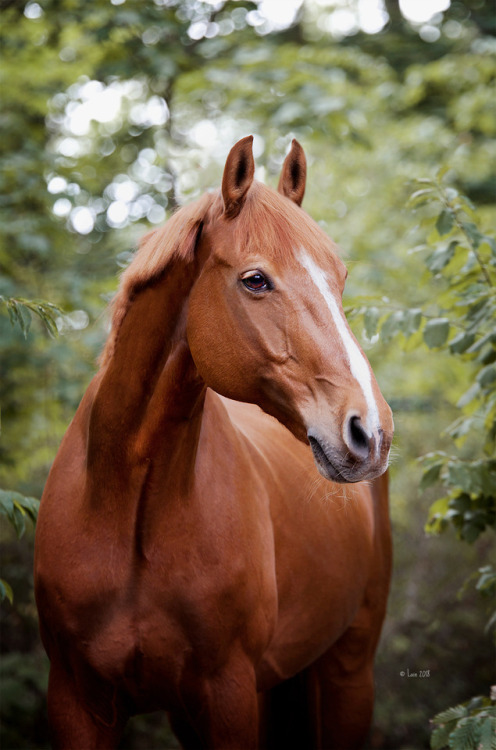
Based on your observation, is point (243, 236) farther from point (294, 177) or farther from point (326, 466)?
point (326, 466)

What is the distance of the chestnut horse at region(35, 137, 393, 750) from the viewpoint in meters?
1.80

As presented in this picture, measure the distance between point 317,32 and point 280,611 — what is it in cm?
928

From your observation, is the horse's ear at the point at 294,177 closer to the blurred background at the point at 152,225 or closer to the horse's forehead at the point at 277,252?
the horse's forehead at the point at 277,252

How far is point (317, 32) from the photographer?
9.85m

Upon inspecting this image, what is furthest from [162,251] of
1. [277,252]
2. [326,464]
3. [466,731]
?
[466,731]

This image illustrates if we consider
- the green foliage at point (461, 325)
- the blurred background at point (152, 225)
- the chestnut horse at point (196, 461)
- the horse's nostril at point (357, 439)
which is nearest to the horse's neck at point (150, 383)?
the chestnut horse at point (196, 461)

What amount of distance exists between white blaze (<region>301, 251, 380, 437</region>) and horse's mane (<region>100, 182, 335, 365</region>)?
0.05 m

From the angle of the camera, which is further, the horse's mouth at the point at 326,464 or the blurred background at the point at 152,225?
the blurred background at the point at 152,225

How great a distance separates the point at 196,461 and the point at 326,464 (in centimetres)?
64

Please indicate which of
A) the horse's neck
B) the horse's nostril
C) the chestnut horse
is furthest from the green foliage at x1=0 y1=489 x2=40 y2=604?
the horse's nostril

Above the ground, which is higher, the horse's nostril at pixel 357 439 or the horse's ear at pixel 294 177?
the horse's ear at pixel 294 177

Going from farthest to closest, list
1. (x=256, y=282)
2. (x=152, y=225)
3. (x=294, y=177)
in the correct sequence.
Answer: (x=152, y=225) < (x=294, y=177) < (x=256, y=282)

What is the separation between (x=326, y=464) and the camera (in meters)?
1.72

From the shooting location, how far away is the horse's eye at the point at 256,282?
1.85 metres
